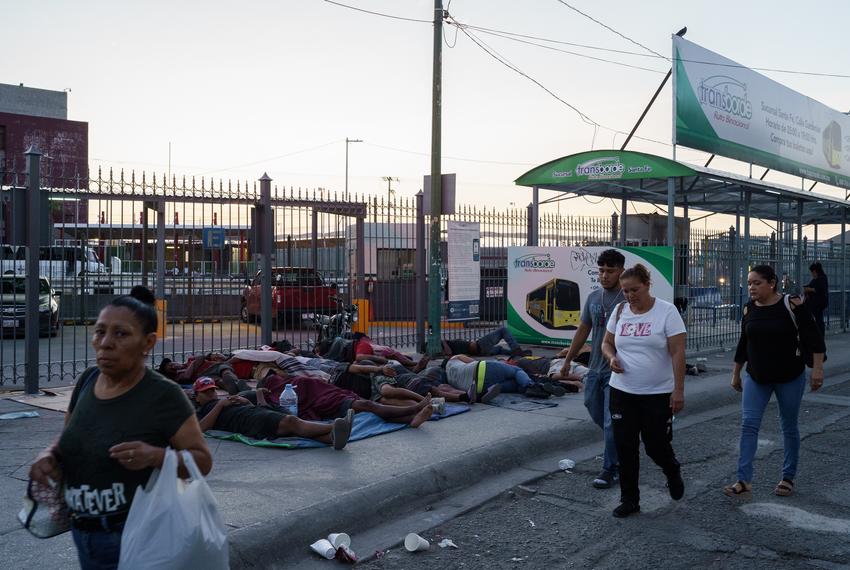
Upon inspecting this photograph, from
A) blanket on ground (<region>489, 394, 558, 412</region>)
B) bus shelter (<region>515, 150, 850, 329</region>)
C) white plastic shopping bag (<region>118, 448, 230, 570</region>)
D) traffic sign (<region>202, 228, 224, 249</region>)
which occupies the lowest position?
blanket on ground (<region>489, 394, 558, 412</region>)

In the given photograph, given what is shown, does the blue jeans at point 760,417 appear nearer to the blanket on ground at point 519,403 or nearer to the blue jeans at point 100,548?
the blanket on ground at point 519,403

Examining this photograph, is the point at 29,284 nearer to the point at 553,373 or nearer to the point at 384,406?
the point at 384,406

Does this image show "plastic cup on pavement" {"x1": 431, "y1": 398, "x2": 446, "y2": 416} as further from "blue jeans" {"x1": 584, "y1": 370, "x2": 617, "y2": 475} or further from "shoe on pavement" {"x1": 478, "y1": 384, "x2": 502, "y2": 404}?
"blue jeans" {"x1": 584, "y1": 370, "x2": 617, "y2": 475}

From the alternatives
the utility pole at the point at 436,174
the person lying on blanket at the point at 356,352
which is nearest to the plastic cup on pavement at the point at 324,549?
the person lying on blanket at the point at 356,352

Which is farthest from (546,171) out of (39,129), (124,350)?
(39,129)

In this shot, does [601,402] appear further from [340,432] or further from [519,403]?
[519,403]

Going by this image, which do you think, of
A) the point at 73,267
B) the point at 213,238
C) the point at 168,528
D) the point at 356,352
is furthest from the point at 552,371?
the point at 168,528

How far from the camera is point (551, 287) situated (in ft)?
48.4

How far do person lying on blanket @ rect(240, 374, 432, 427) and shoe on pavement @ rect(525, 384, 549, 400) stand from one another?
6.39 feet

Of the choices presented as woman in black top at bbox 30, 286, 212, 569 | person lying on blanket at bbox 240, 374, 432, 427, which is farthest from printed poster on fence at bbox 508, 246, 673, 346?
woman in black top at bbox 30, 286, 212, 569

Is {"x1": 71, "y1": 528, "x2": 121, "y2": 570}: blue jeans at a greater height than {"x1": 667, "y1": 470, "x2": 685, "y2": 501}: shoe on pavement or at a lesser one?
greater

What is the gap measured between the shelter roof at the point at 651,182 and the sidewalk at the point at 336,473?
6178 mm

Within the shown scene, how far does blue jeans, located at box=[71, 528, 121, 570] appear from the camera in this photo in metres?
2.91

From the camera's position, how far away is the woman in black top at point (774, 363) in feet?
20.2
